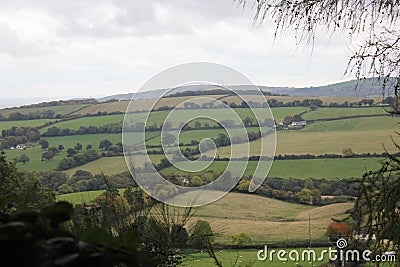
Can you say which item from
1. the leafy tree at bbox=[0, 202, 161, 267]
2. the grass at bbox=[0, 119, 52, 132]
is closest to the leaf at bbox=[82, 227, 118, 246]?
the leafy tree at bbox=[0, 202, 161, 267]

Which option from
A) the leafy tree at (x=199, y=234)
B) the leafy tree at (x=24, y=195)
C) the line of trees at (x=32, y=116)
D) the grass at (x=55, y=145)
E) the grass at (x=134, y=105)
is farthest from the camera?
the line of trees at (x=32, y=116)

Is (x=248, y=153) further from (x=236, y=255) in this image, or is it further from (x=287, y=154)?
(x=287, y=154)

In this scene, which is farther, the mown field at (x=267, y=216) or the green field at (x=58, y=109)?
the green field at (x=58, y=109)

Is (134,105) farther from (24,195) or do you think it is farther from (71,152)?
(71,152)

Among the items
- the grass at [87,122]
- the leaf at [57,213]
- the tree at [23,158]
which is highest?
the grass at [87,122]

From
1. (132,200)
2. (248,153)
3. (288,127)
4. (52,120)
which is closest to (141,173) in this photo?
(132,200)

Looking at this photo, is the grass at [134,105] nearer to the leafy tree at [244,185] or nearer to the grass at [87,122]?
the grass at [87,122]

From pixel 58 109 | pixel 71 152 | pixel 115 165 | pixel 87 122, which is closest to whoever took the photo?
pixel 115 165

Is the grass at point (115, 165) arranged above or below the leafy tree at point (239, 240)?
above

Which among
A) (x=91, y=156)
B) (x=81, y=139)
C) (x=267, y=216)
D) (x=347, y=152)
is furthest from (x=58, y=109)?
(x=267, y=216)

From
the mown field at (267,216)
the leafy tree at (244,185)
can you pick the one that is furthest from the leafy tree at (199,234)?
the leafy tree at (244,185)

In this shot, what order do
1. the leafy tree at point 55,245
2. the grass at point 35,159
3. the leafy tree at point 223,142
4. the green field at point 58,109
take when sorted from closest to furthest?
the leafy tree at point 55,245 < the leafy tree at point 223,142 < the grass at point 35,159 < the green field at point 58,109

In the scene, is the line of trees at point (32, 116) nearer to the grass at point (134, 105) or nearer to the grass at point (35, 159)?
the grass at point (134, 105)

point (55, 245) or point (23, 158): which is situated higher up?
point (55, 245)
